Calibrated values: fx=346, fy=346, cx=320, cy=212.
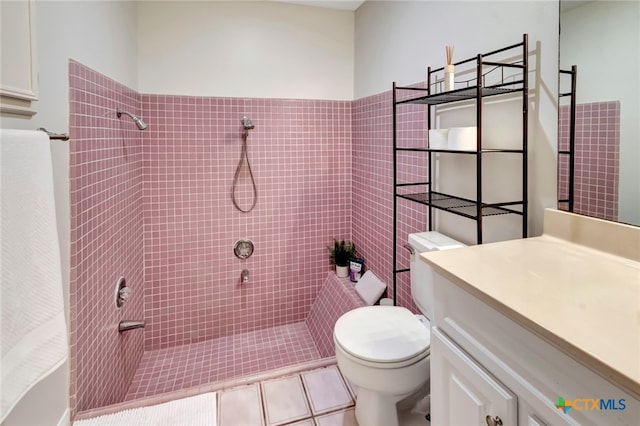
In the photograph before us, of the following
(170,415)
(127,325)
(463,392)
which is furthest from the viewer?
(127,325)

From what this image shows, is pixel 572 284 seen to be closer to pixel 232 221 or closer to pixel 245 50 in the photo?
pixel 232 221

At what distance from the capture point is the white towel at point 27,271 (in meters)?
0.80

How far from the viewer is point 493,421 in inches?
33.5

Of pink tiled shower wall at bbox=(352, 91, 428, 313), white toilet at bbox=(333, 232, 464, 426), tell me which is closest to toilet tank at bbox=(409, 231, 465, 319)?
white toilet at bbox=(333, 232, 464, 426)

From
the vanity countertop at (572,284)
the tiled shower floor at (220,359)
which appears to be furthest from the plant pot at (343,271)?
the vanity countertop at (572,284)

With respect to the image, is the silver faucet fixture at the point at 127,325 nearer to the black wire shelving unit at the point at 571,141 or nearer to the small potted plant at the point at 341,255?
the small potted plant at the point at 341,255

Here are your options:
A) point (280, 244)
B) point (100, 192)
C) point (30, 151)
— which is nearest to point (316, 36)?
point (280, 244)

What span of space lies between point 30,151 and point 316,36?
2286 millimetres

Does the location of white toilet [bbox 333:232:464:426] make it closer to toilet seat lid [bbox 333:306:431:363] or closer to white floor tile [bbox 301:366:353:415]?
toilet seat lid [bbox 333:306:431:363]

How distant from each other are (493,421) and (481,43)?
1.48 meters

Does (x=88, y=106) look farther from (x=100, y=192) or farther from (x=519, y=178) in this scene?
(x=519, y=178)

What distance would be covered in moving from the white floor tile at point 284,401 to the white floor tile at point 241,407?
0.04m

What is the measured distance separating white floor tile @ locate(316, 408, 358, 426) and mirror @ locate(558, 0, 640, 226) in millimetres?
1329

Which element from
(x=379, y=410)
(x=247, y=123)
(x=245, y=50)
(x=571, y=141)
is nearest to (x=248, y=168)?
(x=247, y=123)
